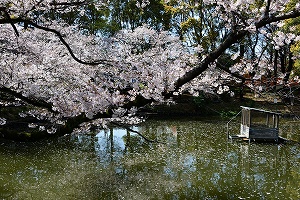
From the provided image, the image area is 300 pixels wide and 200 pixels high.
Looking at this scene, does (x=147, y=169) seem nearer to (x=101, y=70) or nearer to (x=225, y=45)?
(x=101, y=70)

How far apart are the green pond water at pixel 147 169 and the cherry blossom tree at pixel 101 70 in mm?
1954

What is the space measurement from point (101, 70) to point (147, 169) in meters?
3.70

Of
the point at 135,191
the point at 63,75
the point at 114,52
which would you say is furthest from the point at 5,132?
the point at 114,52

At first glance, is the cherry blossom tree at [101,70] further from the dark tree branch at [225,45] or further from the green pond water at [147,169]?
the green pond water at [147,169]

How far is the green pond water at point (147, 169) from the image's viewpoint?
6.77 meters

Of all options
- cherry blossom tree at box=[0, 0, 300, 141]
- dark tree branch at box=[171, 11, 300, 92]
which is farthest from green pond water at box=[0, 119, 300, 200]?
dark tree branch at box=[171, 11, 300, 92]

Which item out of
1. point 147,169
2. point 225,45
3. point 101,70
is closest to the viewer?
point 225,45

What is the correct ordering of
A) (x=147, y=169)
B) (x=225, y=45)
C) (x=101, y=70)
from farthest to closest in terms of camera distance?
(x=147, y=169) → (x=101, y=70) → (x=225, y=45)

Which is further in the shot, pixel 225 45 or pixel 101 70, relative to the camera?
pixel 101 70

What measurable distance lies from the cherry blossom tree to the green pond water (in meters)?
1.95

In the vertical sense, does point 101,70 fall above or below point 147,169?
above

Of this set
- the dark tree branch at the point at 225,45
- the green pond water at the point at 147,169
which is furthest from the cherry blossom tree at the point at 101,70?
the green pond water at the point at 147,169

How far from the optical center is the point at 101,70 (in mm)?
5746

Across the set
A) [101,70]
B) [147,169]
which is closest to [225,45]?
[101,70]
